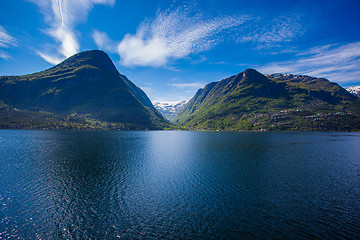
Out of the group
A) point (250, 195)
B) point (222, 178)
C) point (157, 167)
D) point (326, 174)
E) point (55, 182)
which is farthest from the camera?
point (157, 167)

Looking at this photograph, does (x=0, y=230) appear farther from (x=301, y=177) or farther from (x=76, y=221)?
(x=301, y=177)

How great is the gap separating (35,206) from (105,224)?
15640 mm

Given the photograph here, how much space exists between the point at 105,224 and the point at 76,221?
4875 millimetres

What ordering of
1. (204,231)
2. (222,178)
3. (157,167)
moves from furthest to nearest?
(157,167)
(222,178)
(204,231)

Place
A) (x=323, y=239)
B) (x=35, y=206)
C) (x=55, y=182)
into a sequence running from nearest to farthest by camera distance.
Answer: (x=323, y=239)
(x=35, y=206)
(x=55, y=182)

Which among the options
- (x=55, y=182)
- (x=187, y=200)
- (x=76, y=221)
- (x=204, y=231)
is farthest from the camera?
(x=55, y=182)

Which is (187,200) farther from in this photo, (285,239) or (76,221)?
(76,221)

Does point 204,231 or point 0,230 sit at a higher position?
point 0,230

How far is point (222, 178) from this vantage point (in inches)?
1832

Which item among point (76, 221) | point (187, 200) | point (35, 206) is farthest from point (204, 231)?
point (35, 206)

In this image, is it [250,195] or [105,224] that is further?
[250,195]

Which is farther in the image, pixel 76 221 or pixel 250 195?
pixel 250 195

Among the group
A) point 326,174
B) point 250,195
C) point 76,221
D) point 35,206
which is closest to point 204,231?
point 250,195

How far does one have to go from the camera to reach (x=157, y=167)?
193ft
